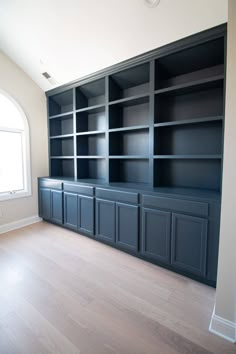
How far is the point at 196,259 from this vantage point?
6.33ft

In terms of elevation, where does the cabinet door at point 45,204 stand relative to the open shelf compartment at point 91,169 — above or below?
below

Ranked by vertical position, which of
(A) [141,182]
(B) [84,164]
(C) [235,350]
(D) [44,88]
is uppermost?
(D) [44,88]

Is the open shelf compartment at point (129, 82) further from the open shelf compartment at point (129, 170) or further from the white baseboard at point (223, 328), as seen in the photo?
the white baseboard at point (223, 328)

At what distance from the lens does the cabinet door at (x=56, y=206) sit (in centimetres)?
335

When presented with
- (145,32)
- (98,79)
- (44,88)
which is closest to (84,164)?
(98,79)

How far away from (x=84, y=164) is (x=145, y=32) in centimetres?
218

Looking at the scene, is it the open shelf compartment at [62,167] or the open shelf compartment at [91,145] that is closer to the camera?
the open shelf compartment at [91,145]

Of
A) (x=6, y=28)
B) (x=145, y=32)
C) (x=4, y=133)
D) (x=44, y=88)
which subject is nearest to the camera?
(x=145, y=32)

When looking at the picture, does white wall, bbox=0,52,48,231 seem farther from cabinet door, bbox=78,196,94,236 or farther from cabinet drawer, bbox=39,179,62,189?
cabinet door, bbox=78,196,94,236

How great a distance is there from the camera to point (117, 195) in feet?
8.30

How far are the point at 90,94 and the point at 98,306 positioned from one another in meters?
3.14

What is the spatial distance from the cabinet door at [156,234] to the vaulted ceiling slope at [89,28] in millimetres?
1990

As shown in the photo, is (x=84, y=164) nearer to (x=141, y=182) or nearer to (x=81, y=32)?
(x=141, y=182)

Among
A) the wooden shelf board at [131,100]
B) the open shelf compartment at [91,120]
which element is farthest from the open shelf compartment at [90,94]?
the wooden shelf board at [131,100]
